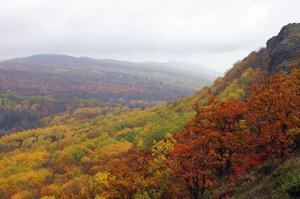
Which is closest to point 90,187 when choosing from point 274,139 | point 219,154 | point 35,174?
point 219,154

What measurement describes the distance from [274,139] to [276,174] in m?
8.92

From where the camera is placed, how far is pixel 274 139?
47.2 meters

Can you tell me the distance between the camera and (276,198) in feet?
108

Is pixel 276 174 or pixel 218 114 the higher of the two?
pixel 218 114

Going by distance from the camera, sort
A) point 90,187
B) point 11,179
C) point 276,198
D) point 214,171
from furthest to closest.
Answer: point 11,179 < point 90,187 < point 214,171 < point 276,198

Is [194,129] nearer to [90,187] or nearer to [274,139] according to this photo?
[274,139]

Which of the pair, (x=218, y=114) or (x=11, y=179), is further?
(x=11, y=179)

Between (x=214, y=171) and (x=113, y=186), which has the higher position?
(x=214, y=171)

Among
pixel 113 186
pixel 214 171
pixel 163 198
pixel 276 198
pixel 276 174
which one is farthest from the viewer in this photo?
pixel 113 186

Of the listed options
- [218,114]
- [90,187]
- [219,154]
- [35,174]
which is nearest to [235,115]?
[218,114]

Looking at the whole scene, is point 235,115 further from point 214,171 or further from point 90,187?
point 90,187

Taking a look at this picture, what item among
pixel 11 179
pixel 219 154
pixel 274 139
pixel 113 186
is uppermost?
pixel 274 139

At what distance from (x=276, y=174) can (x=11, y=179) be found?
Answer: 155458 mm

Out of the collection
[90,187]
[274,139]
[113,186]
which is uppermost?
[274,139]
